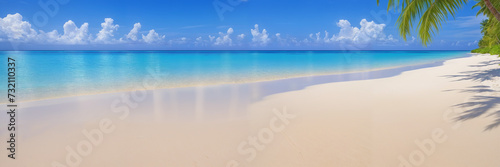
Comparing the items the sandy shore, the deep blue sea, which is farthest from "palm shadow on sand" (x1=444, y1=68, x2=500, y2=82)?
the deep blue sea

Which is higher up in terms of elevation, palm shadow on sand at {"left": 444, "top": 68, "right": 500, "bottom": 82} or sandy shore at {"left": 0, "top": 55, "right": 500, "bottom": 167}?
palm shadow on sand at {"left": 444, "top": 68, "right": 500, "bottom": 82}

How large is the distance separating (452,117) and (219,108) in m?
4.42

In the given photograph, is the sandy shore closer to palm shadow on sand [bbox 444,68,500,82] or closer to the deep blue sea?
palm shadow on sand [bbox 444,68,500,82]

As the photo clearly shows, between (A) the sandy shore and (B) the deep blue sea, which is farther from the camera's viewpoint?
(B) the deep blue sea

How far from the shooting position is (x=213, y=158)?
3293 millimetres

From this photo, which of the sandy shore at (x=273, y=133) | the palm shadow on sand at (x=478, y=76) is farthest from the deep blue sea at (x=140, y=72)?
the palm shadow on sand at (x=478, y=76)

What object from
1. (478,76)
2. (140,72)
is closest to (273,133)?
(478,76)

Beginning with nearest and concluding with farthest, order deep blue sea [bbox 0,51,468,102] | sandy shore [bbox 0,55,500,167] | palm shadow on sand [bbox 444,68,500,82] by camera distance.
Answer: sandy shore [bbox 0,55,500,167]
palm shadow on sand [bbox 444,68,500,82]
deep blue sea [bbox 0,51,468,102]

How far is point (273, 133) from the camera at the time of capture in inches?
162

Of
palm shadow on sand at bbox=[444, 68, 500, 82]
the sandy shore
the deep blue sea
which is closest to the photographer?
the sandy shore

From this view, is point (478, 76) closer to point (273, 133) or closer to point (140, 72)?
point (273, 133)

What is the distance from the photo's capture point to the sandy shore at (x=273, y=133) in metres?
3.22

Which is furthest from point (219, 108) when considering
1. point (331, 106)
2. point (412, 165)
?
point (412, 165)

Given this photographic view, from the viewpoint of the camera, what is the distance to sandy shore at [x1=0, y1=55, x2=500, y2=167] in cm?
322
